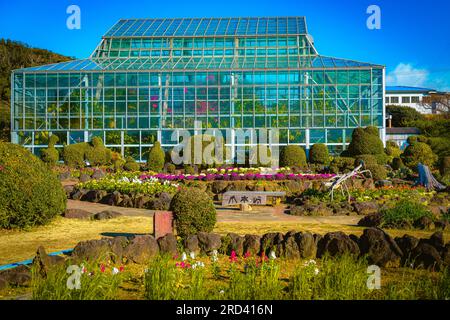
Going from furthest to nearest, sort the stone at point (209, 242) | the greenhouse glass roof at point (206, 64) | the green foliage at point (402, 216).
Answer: the greenhouse glass roof at point (206, 64)
the green foliage at point (402, 216)
the stone at point (209, 242)

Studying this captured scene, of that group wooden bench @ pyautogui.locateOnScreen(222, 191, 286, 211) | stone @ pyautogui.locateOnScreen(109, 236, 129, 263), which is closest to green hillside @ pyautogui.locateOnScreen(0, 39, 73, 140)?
wooden bench @ pyautogui.locateOnScreen(222, 191, 286, 211)

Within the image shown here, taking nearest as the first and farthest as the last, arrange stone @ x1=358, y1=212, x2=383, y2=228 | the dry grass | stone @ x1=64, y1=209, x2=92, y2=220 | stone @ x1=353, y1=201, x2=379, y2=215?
1. the dry grass
2. stone @ x1=358, y1=212, x2=383, y2=228
3. stone @ x1=64, y1=209, x2=92, y2=220
4. stone @ x1=353, y1=201, x2=379, y2=215

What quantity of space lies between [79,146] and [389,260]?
2648cm

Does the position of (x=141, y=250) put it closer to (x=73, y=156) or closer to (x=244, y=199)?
(x=244, y=199)

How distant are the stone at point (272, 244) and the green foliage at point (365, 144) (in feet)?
68.6

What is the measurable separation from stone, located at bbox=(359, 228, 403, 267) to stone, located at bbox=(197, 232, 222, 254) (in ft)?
7.58

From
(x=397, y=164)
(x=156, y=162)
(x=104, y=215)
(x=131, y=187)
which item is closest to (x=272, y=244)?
(x=104, y=215)

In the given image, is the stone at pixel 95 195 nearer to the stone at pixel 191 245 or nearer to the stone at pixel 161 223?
the stone at pixel 161 223

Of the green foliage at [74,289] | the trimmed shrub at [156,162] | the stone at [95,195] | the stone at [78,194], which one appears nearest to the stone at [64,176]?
the trimmed shrub at [156,162]

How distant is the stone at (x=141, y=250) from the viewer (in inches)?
287

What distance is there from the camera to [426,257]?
269 inches

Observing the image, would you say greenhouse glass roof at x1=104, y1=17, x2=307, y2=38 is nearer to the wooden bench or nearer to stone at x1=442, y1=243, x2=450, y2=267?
the wooden bench

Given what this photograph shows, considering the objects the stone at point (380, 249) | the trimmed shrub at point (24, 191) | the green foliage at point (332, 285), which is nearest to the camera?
→ the green foliage at point (332, 285)

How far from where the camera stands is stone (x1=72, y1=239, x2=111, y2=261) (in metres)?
6.75
